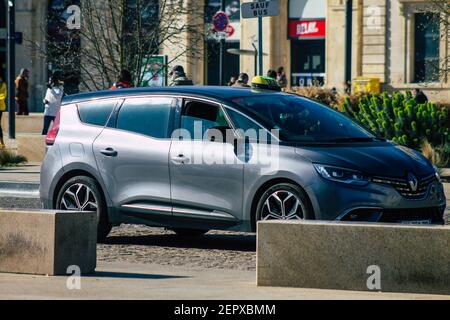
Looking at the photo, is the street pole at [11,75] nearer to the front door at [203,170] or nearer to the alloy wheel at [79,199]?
the alloy wheel at [79,199]

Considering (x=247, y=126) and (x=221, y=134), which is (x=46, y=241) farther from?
(x=247, y=126)

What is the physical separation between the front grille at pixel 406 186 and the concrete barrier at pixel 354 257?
91.6 inches

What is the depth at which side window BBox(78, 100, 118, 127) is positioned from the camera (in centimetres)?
1345

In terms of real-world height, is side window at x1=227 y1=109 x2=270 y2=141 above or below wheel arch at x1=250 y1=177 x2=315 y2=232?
above

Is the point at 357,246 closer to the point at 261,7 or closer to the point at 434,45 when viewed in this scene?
the point at 261,7

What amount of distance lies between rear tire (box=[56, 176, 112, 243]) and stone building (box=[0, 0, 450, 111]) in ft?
97.4

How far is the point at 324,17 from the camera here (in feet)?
155

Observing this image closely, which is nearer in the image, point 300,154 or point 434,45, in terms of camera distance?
point 300,154

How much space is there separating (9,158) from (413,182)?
14.2 meters

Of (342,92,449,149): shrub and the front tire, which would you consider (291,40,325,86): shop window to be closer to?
(342,92,449,149): shrub

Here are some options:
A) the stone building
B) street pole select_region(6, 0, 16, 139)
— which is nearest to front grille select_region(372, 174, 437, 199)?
street pole select_region(6, 0, 16, 139)

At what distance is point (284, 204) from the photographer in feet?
Result: 39.5
